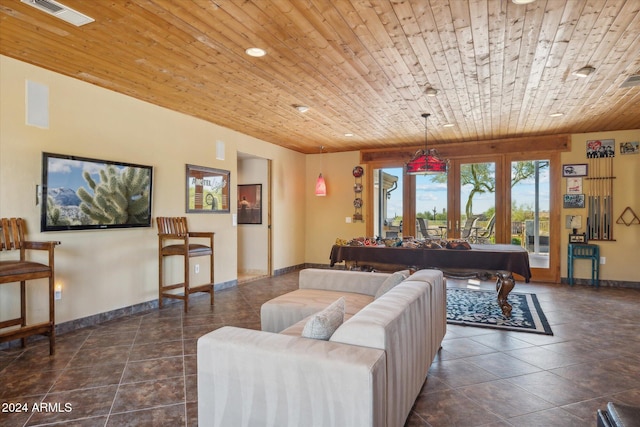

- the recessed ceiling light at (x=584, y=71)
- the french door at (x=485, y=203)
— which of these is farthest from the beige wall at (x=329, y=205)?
the recessed ceiling light at (x=584, y=71)

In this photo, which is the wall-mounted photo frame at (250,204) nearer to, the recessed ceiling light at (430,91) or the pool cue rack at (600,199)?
the recessed ceiling light at (430,91)

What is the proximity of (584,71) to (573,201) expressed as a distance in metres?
3.67

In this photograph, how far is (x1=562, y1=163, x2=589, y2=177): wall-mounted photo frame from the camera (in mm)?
6391

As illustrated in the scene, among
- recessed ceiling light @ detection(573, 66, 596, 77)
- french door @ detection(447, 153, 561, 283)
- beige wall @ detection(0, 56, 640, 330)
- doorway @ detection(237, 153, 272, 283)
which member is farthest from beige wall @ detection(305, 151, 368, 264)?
recessed ceiling light @ detection(573, 66, 596, 77)

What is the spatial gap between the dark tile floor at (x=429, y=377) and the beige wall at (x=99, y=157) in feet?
1.53

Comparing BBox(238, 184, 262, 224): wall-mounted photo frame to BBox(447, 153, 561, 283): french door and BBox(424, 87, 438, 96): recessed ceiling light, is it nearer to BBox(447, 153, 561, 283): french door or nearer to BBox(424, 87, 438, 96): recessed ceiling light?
BBox(447, 153, 561, 283): french door

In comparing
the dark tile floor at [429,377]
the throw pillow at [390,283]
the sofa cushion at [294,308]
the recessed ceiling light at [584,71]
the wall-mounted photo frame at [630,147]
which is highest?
the recessed ceiling light at [584,71]

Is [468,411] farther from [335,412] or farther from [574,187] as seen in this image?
[574,187]

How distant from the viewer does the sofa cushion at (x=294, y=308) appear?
289 centimetres

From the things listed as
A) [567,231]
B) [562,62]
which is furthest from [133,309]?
[567,231]

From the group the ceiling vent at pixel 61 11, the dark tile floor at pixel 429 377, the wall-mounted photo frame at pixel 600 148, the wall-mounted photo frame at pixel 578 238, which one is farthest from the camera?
the wall-mounted photo frame at pixel 578 238

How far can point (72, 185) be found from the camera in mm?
3781

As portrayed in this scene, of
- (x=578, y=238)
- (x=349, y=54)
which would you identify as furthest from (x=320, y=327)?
A: (x=578, y=238)

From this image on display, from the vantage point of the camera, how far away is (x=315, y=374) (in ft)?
4.78
